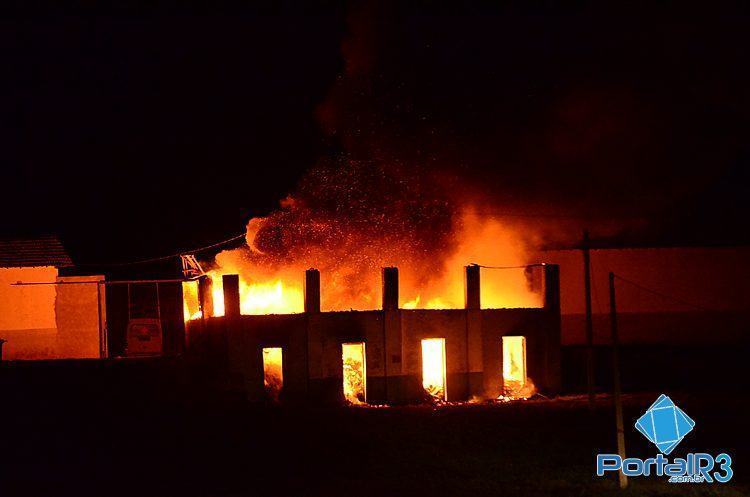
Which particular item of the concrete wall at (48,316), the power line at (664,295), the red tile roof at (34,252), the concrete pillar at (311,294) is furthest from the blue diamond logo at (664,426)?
the red tile roof at (34,252)

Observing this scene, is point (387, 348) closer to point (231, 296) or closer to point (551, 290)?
point (231, 296)

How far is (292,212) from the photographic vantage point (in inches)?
1307

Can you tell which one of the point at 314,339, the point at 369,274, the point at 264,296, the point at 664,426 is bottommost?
the point at 664,426

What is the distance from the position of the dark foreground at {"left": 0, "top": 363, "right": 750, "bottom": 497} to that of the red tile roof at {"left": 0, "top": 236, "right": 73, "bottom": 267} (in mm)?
6258

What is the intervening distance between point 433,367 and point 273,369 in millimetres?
6022

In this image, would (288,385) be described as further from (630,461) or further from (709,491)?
(709,491)

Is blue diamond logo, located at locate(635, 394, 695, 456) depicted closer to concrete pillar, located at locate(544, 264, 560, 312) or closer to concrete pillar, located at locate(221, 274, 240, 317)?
concrete pillar, located at locate(544, 264, 560, 312)

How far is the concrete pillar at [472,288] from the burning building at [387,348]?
4 centimetres

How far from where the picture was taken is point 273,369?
1021 inches

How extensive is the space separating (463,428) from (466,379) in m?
5.13


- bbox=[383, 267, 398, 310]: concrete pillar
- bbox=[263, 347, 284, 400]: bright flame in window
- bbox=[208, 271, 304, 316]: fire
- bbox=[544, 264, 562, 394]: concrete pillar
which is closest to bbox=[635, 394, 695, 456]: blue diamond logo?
bbox=[544, 264, 562, 394]: concrete pillar

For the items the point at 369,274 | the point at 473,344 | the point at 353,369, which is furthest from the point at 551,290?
the point at 369,274

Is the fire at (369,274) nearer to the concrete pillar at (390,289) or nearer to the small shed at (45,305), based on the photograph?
the concrete pillar at (390,289)

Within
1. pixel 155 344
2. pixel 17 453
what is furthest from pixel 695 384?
pixel 17 453
